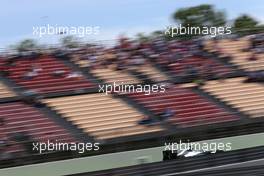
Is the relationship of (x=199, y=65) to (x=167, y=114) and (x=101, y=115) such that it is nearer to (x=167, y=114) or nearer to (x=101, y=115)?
(x=167, y=114)

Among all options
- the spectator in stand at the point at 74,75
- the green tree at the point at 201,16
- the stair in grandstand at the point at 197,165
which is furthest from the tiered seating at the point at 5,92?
the green tree at the point at 201,16

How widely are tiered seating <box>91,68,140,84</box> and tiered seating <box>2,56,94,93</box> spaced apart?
552 millimetres

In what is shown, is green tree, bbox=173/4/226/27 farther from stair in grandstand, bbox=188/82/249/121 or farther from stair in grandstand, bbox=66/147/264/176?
stair in grandstand, bbox=66/147/264/176

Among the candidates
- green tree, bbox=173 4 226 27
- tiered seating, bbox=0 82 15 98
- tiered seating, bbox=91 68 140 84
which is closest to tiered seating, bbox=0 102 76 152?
tiered seating, bbox=0 82 15 98

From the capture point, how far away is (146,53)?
1630 cm

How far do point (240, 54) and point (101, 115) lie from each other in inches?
236

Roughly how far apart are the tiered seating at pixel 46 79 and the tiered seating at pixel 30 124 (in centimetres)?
101

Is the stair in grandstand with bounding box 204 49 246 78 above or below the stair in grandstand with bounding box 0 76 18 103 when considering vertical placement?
above

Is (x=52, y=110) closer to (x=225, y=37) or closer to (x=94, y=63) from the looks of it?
(x=94, y=63)

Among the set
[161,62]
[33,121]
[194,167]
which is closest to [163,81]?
[161,62]

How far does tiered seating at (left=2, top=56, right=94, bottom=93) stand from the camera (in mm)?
13734

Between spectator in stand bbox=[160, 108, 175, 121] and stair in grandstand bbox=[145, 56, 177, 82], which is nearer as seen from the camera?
spectator in stand bbox=[160, 108, 175, 121]

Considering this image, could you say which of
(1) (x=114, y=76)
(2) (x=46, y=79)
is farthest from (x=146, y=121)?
(2) (x=46, y=79)

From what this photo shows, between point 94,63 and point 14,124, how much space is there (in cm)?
415
